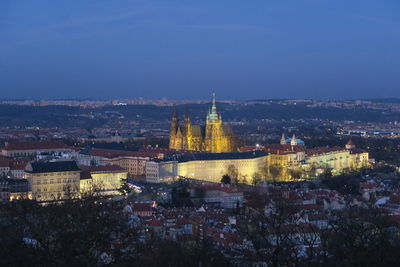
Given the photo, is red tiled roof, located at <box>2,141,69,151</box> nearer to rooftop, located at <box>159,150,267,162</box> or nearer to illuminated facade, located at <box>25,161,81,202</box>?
rooftop, located at <box>159,150,267,162</box>

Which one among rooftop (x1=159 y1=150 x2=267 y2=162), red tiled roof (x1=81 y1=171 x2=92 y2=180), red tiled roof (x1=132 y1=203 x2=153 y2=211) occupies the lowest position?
red tiled roof (x1=132 y1=203 x2=153 y2=211)

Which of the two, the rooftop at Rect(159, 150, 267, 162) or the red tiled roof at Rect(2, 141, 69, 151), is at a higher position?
the red tiled roof at Rect(2, 141, 69, 151)

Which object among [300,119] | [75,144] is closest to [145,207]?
[75,144]

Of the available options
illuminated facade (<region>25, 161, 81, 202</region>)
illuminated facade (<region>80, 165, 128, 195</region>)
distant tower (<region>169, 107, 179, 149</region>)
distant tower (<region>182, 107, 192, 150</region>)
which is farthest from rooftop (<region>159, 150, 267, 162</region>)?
illuminated facade (<region>25, 161, 81, 202</region>)

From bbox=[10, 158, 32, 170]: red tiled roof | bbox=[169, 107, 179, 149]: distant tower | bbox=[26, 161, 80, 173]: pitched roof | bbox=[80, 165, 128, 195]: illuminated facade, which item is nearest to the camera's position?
bbox=[26, 161, 80, 173]: pitched roof

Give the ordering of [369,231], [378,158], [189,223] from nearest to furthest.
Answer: [369,231], [189,223], [378,158]

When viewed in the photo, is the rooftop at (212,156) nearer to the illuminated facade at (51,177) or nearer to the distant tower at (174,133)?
the distant tower at (174,133)

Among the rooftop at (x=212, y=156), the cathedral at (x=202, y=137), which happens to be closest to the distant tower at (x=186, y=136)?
the cathedral at (x=202, y=137)

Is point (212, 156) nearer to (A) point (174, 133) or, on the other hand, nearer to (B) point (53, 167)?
(A) point (174, 133)

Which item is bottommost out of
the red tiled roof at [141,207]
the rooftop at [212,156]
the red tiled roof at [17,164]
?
the red tiled roof at [141,207]

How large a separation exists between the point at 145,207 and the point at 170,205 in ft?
15.9

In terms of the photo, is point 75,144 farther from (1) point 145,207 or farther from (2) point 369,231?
(2) point 369,231

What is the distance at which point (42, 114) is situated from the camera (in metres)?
150

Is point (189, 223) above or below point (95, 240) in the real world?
below
